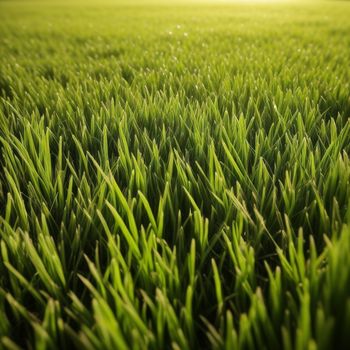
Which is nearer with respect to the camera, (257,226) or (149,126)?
(257,226)

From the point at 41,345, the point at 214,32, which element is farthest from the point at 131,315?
the point at 214,32

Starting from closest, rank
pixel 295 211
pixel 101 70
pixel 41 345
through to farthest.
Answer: pixel 41 345 → pixel 295 211 → pixel 101 70

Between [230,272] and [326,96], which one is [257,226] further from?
[326,96]

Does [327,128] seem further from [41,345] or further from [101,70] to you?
[101,70]

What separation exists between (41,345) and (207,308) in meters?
0.24

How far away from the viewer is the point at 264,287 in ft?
1.72

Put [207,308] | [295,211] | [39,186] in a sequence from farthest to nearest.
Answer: [39,186], [295,211], [207,308]

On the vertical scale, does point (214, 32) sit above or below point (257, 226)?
above

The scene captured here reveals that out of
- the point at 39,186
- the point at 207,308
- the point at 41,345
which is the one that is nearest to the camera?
the point at 41,345

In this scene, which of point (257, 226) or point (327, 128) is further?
point (327, 128)

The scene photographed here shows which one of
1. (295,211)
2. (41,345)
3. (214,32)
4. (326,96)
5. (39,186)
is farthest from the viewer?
(214,32)

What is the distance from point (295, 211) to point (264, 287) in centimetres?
19

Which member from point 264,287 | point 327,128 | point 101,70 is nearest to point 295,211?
point 264,287

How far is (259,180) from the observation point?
683 millimetres
